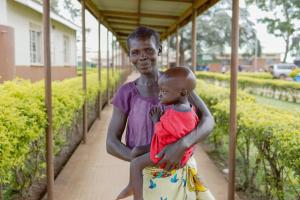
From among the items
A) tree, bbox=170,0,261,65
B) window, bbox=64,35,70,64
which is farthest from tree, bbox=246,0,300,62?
window, bbox=64,35,70,64

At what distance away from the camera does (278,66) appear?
35.8 meters

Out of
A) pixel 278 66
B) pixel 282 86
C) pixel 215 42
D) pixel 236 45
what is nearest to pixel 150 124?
pixel 236 45

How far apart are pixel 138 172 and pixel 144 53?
0.57 metres

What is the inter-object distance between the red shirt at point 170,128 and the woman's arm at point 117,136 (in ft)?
0.70

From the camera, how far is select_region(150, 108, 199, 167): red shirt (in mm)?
1511

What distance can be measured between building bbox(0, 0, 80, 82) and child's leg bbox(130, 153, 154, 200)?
7324 millimetres

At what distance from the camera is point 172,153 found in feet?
4.99

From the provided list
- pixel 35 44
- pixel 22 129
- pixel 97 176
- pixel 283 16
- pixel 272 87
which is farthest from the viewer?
pixel 283 16

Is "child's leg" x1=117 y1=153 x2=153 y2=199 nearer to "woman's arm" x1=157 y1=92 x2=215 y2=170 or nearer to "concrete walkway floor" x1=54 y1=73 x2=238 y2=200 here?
"woman's arm" x1=157 y1=92 x2=215 y2=170

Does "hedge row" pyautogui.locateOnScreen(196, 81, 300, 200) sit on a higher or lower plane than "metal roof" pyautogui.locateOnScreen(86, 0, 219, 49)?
lower

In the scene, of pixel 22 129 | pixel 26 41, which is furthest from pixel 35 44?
pixel 22 129

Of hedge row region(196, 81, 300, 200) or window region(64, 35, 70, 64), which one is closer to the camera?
hedge row region(196, 81, 300, 200)

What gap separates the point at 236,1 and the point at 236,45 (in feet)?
1.43

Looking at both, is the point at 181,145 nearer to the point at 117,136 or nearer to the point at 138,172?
the point at 138,172
